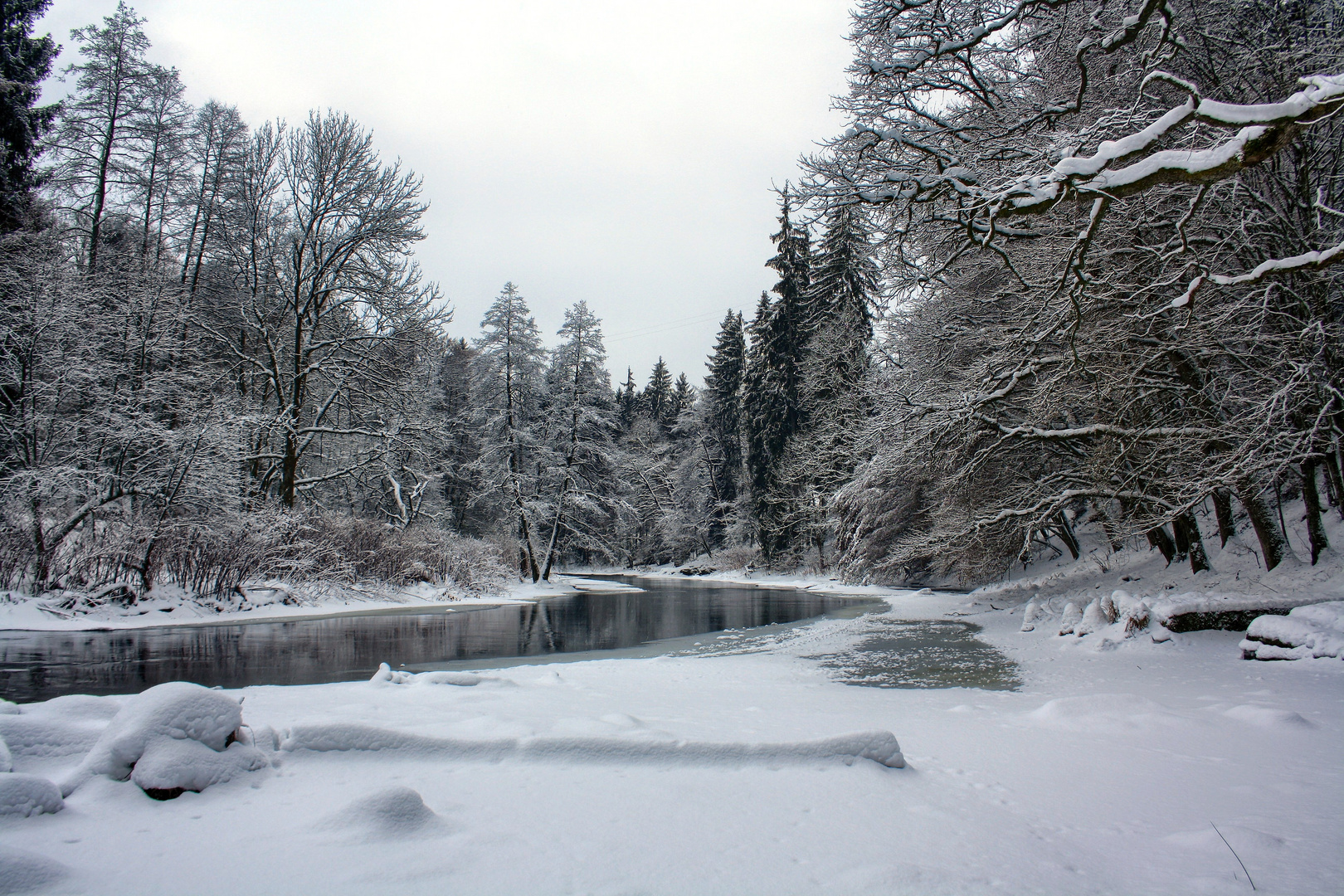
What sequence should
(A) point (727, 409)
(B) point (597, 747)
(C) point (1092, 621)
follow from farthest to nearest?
(A) point (727, 409)
(C) point (1092, 621)
(B) point (597, 747)

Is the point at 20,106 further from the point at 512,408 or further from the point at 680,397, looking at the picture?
the point at 680,397

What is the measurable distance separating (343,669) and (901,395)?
9.45m

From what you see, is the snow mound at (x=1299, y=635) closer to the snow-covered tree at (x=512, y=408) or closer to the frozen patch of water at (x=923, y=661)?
the frozen patch of water at (x=923, y=661)

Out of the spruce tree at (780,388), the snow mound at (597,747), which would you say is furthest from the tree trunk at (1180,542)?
the spruce tree at (780,388)

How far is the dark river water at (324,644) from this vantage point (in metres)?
7.02

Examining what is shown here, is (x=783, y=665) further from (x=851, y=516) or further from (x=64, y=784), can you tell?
(x=851, y=516)

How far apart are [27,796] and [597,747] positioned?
7.67 feet

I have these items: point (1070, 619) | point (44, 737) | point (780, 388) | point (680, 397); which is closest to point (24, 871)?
point (44, 737)

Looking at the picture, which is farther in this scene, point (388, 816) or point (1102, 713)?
point (1102, 713)

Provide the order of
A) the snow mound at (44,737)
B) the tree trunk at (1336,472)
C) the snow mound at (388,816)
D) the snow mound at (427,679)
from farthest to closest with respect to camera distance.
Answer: the tree trunk at (1336,472), the snow mound at (427,679), the snow mound at (44,737), the snow mound at (388,816)

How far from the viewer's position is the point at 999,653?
9328mm

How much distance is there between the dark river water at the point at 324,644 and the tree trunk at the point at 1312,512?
904 cm

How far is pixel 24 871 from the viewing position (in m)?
1.95

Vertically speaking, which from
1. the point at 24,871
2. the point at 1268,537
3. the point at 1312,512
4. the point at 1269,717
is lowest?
the point at 1269,717
